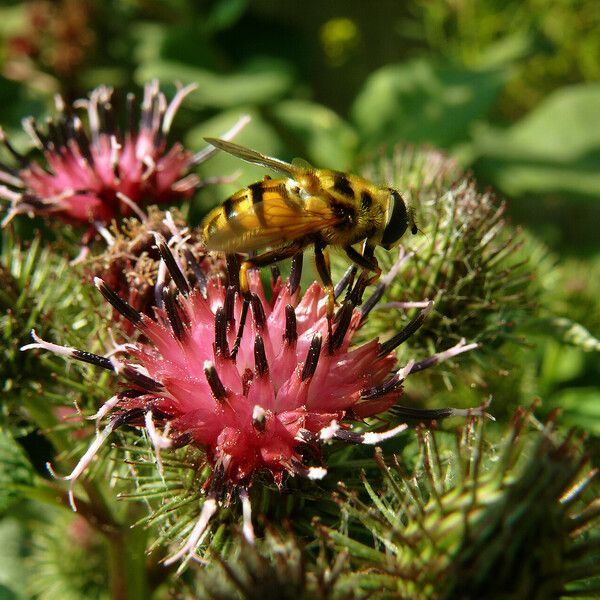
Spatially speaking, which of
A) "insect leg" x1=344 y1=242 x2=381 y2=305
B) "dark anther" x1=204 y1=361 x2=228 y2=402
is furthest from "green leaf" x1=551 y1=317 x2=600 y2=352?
"dark anther" x1=204 y1=361 x2=228 y2=402

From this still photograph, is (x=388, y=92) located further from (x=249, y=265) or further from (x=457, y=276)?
(x=249, y=265)

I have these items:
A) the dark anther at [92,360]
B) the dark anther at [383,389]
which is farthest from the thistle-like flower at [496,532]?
the dark anther at [92,360]

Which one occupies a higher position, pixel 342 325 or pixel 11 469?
pixel 342 325

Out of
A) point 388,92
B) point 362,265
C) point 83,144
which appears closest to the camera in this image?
point 362,265

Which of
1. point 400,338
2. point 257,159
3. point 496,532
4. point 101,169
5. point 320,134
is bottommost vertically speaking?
point 496,532

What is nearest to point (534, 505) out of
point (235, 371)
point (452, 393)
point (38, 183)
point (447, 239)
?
point (235, 371)

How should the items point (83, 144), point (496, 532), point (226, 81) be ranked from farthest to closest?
1. point (226, 81)
2. point (83, 144)
3. point (496, 532)

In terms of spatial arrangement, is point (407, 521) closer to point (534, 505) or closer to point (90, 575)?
point (534, 505)

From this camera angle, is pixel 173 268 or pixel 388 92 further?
pixel 388 92

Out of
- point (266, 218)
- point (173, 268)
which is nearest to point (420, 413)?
point (266, 218)
